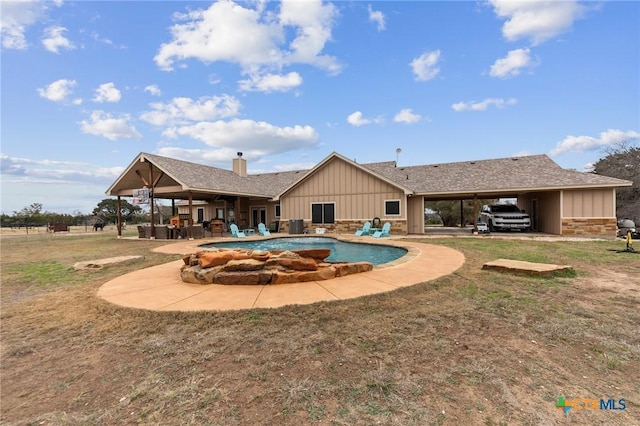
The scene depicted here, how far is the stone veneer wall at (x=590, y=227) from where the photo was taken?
1370cm

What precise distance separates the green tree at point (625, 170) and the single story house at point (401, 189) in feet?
17.4

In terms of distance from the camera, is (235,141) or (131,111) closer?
(131,111)

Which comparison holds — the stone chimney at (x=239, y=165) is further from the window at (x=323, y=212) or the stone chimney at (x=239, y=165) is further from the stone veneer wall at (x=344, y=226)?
the window at (x=323, y=212)

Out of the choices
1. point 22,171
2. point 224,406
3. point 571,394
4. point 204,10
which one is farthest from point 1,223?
point 571,394

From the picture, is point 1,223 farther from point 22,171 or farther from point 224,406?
point 224,406

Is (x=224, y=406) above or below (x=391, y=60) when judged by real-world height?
below

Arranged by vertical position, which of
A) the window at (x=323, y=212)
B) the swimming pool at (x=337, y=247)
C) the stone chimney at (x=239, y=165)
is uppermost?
the stone chimney at (x=239, y=165)

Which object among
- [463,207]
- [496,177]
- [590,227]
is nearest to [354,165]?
[496,177]

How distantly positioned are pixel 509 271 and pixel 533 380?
4.39m

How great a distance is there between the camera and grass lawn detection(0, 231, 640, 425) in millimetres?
2127

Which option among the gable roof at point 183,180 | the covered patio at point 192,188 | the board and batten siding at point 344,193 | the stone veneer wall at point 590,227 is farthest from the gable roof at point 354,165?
the stone veneer wall at point 590,227

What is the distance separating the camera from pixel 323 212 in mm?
18438

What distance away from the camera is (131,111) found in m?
16.2

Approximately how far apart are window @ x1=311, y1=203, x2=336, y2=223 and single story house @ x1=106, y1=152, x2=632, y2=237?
0.06m
